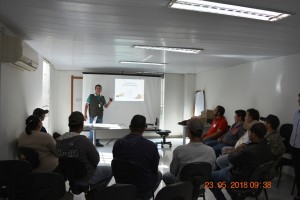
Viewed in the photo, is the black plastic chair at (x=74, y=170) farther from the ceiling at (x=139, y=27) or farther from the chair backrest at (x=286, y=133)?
the chair backrest at (x=286, y=133)

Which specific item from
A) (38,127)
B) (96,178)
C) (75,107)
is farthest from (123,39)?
(75,107)

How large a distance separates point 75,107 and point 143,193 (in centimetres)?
653

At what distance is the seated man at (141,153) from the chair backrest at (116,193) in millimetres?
530

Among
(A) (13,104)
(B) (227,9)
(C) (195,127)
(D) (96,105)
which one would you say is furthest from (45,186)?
(D) (96,105)

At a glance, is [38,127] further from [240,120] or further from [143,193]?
[240,120]

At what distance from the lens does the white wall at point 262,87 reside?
475 cm

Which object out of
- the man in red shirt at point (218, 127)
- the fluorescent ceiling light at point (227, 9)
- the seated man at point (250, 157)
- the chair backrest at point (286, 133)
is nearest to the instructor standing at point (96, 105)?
the man in red shirt at point (218, 127)

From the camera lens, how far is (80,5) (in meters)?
2.44

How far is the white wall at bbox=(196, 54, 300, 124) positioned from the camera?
4746 millimetres

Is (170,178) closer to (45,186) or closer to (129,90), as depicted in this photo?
(45,186)

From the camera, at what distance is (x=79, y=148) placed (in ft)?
8.41

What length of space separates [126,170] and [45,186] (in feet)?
2.28

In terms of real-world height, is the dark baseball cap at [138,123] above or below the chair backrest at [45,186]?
above

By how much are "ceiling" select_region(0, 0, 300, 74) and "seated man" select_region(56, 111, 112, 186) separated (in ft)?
3.56
